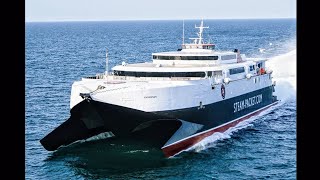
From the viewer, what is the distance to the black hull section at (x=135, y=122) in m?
31.2

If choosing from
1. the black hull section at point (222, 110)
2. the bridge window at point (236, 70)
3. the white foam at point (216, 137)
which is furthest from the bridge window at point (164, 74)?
the white foam at point (216, 137)

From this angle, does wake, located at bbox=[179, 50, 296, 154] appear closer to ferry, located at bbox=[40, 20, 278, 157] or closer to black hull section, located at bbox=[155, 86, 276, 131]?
ferry, located at bbox=[40, 20, 278, 157]

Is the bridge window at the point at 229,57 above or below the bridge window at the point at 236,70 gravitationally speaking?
above

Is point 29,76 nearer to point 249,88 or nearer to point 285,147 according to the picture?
point 249,88

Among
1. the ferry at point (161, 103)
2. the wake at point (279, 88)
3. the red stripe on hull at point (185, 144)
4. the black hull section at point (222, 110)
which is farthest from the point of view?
the wake at point (279, 88)

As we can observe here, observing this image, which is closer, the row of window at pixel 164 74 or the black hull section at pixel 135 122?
the black hull section at pixel 135 122

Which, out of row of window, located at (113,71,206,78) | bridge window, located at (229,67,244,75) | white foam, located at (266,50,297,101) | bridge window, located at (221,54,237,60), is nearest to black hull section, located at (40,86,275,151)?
row of window, located at (113,71,206,78)

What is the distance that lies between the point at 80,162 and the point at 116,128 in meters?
3.23

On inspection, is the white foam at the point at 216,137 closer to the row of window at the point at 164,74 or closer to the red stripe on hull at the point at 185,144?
the red stripe on hull at the point at 185,144

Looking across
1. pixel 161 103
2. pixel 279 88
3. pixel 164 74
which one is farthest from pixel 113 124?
pixel 279 88

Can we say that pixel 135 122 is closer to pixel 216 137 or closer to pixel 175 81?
pixel 175 81
